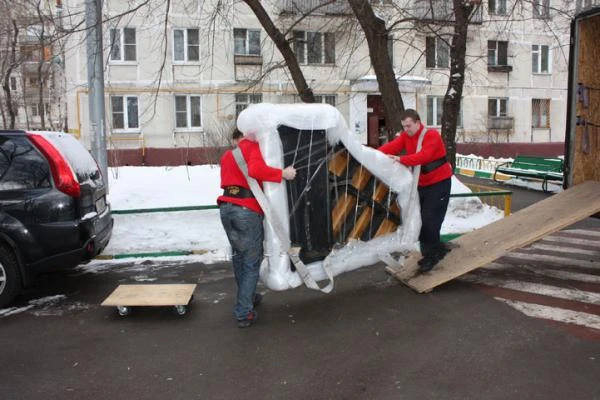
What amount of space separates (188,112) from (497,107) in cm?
1603

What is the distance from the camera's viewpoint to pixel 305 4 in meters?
23.6

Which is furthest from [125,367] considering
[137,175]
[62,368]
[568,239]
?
[137,175]

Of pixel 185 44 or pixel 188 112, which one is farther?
pixel 188 112

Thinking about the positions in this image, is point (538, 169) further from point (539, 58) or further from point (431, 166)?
point (539, 58)

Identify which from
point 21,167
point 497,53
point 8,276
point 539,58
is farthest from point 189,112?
point 8,276

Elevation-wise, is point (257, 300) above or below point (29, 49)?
below

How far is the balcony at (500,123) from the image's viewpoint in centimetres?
2953

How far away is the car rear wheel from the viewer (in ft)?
17.9

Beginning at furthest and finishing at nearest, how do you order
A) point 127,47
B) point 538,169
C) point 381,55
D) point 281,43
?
point 127,47 → point 538,169 → point 281,43 → point 381,55

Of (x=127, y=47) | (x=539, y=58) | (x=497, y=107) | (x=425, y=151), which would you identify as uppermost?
(x=539, y=58)

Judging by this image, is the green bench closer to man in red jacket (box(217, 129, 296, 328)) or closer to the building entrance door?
the building entrance door

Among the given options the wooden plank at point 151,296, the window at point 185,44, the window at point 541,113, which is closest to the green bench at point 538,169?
the wooden plank at point 151,296

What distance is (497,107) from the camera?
99.0 ft

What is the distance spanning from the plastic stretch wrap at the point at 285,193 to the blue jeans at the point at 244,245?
4.4 inches
